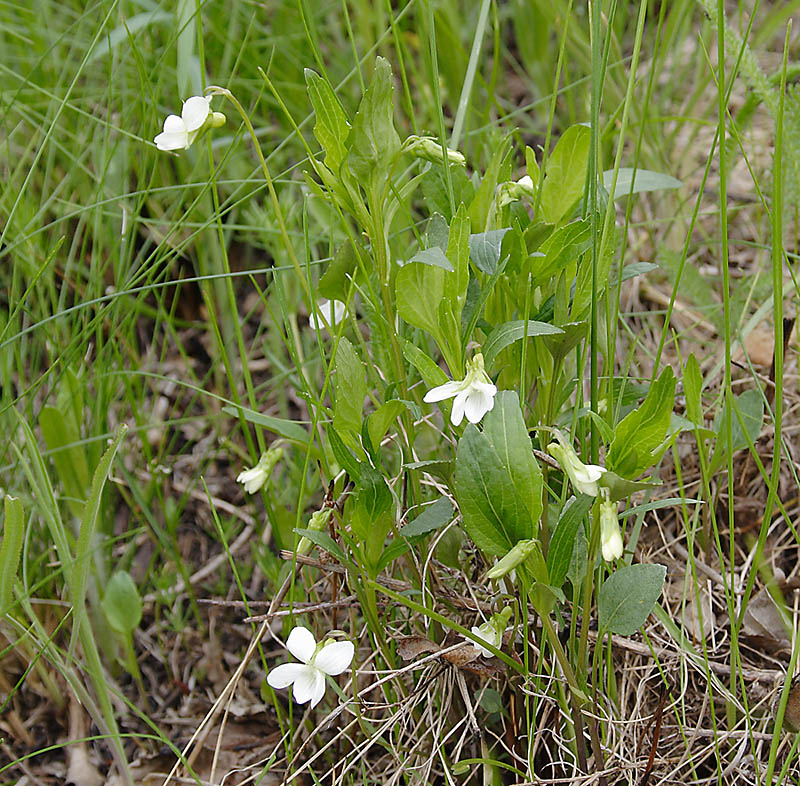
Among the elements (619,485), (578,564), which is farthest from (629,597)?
(619,485)

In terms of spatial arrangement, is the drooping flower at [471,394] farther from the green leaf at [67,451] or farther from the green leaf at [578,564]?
the green leaf at [67,451]

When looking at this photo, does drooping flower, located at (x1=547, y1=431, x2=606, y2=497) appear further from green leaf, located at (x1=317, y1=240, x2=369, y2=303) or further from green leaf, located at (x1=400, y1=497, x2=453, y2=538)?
green leaf, located at (x1=317, y1=240, x2=369, y2=303)

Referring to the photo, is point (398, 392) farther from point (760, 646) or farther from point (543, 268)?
point (760, 646)

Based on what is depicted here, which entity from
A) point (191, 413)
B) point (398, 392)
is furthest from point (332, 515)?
point (191, 413)

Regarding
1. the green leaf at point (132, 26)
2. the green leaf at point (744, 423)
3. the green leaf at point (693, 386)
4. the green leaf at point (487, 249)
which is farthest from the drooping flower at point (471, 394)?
the green leaf at point (132, 26)

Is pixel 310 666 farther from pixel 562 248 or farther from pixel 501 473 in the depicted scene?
pixel 562 248

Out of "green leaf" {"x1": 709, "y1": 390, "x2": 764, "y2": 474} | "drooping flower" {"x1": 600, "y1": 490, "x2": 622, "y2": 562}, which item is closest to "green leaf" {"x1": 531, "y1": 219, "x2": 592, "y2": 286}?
"drooping flower" {"x1": 600, "y1": 490, "x2": 622, "y2": 562}
